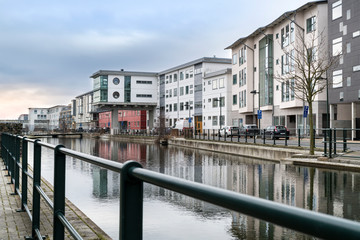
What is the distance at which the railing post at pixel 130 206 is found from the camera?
2.01 metres

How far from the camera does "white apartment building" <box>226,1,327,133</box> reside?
1710 inches

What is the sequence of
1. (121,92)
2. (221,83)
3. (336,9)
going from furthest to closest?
(121,92), (221,83), (336,9)

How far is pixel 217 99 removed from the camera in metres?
67.3

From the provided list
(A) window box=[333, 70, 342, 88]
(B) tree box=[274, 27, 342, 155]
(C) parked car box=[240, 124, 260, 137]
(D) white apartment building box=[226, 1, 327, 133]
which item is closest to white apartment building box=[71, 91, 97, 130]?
(D) white apartment building box=[226, 1, 327, 133]

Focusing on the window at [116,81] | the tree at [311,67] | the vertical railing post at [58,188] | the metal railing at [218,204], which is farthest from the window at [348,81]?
the window at [116,81]

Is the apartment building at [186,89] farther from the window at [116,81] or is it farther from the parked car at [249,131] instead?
the parked car at [249,131]

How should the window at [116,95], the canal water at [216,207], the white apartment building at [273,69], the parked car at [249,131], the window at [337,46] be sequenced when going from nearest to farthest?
1. the canal water at [216,207]
2. the parked car at [249,131]
3. the window at [337,46]
4. the white apartment building at [273,69]
5. the window at [116,95]

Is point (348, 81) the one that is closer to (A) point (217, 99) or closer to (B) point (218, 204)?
(A) point (217, 99)

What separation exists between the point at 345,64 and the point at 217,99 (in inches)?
1135

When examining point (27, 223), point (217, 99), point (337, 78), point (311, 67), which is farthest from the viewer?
point (217, 99)

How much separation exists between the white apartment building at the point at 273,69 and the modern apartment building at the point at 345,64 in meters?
1.39

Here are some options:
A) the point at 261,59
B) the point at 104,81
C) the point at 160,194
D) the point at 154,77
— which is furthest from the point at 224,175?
the point at 154,77

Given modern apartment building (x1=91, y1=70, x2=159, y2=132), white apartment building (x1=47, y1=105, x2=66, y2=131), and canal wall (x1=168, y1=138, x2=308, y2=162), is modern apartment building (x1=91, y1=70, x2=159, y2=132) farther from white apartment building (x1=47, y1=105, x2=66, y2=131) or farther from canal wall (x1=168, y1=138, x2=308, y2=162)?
white apartment building (x1=47, y1=105, x2=66, y2=131)

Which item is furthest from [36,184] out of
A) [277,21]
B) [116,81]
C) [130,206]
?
[116,81]
